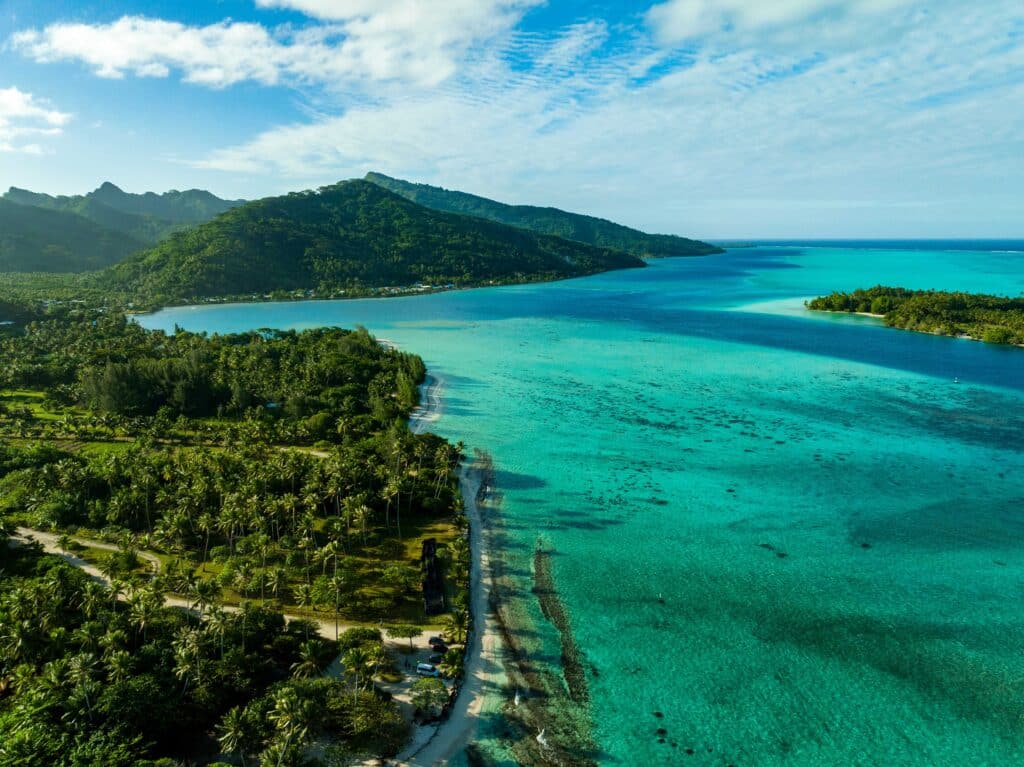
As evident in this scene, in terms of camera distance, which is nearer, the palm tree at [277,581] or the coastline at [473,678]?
the coastline at [473,678]

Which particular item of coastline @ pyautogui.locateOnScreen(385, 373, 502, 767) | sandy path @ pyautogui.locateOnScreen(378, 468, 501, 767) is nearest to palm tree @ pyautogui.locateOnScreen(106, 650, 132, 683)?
coastline @ pyautogui.locateOnScreen(385, 373, 502, 767)

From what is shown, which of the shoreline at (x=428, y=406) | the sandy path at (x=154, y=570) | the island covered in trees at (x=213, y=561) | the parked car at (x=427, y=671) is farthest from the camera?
the shoreline at (x=428, y=406)

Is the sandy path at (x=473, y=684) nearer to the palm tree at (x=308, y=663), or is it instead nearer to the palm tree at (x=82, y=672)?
the palm tree at (x=308, y=663)

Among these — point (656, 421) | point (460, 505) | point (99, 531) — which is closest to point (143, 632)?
point (99, 531)

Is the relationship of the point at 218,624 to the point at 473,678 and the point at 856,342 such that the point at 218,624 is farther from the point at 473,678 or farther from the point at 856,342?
the point at 856,342

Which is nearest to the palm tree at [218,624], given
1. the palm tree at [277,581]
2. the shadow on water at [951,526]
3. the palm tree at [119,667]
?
the palm tree at [119,667]
